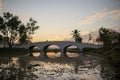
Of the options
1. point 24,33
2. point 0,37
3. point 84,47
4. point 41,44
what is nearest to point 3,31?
point 0,37

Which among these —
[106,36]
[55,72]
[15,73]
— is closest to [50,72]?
[55,72]

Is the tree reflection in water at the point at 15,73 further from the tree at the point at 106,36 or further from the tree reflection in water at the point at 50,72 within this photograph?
the tree at the point at 106,36

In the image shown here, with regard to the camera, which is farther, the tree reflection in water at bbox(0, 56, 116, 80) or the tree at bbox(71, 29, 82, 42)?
the tree at bbox(71, 29, 82, 42)

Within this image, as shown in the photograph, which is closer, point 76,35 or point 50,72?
point 50,72

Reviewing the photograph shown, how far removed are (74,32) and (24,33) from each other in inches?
1494

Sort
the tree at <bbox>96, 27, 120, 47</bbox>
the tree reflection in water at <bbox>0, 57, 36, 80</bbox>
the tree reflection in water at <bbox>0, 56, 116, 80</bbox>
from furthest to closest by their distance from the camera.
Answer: the tree at <bbox>96, 27, 120, 47</bbox>
the tree reflection in water at <bbox>0, 56, 116, 80</bbox>
the tree reflection in water at <bbox>0, 57, 36, 80</bbox>

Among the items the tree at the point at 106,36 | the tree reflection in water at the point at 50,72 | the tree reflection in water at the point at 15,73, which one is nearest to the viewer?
the tree reflection in water at the point at 15,73

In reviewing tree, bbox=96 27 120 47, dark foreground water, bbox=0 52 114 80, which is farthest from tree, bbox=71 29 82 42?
dark foreground water, bbox=0 52 114 80

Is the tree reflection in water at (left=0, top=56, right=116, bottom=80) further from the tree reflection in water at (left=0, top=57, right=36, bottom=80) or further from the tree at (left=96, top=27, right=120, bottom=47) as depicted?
the tree at (left=96, top=27, right=120, bottom=47)

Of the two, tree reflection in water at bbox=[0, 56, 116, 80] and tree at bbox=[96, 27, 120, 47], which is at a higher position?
tree at bbox=[96, 27, 120, 47]

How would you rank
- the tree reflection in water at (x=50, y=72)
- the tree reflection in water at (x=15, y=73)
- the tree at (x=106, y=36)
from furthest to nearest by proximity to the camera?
the tree at (x=106, y=36) → the tree reflection in water at (x=50, y=72) → the tree reflection in water at (x=15, y=73)

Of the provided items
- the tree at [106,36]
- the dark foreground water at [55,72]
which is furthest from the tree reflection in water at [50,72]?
the tree at [106,36]

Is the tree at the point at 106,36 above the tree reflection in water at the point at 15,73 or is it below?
above

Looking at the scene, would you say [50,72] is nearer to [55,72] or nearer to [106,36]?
[55,72]
